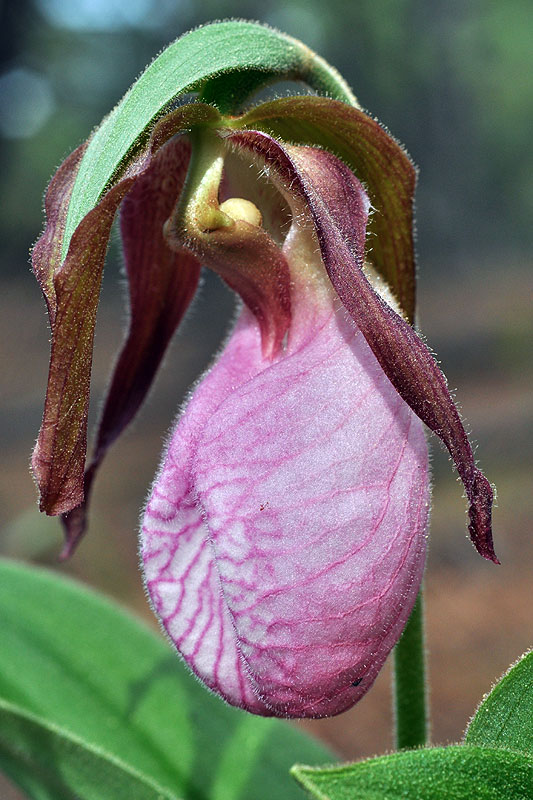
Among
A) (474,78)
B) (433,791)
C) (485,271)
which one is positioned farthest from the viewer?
(485,271)

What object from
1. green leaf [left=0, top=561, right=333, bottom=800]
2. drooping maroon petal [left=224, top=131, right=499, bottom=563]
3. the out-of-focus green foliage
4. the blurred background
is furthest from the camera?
the out-of-focus green foliage

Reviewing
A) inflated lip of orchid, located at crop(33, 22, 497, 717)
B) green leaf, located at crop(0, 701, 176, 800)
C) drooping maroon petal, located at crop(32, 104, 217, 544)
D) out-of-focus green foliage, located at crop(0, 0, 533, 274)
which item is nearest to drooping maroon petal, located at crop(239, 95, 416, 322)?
inflated lip of orchid, located at crop(33, 22, 497, 717)

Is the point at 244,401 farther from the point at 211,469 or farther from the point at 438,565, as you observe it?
the point at 438,565

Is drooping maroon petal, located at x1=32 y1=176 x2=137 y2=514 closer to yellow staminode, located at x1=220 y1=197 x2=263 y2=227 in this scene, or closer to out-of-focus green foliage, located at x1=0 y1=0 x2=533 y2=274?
yellow staminode, located at x1=220 y1=197 x2=263 y2=227

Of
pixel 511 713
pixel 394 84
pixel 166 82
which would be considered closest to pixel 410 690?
pixel 511 713

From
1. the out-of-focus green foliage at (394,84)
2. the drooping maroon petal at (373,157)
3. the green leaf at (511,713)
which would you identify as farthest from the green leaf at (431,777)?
the out-of-focus green foliage at (394,84)

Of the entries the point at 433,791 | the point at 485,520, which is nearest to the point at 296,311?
the point at 485,520
